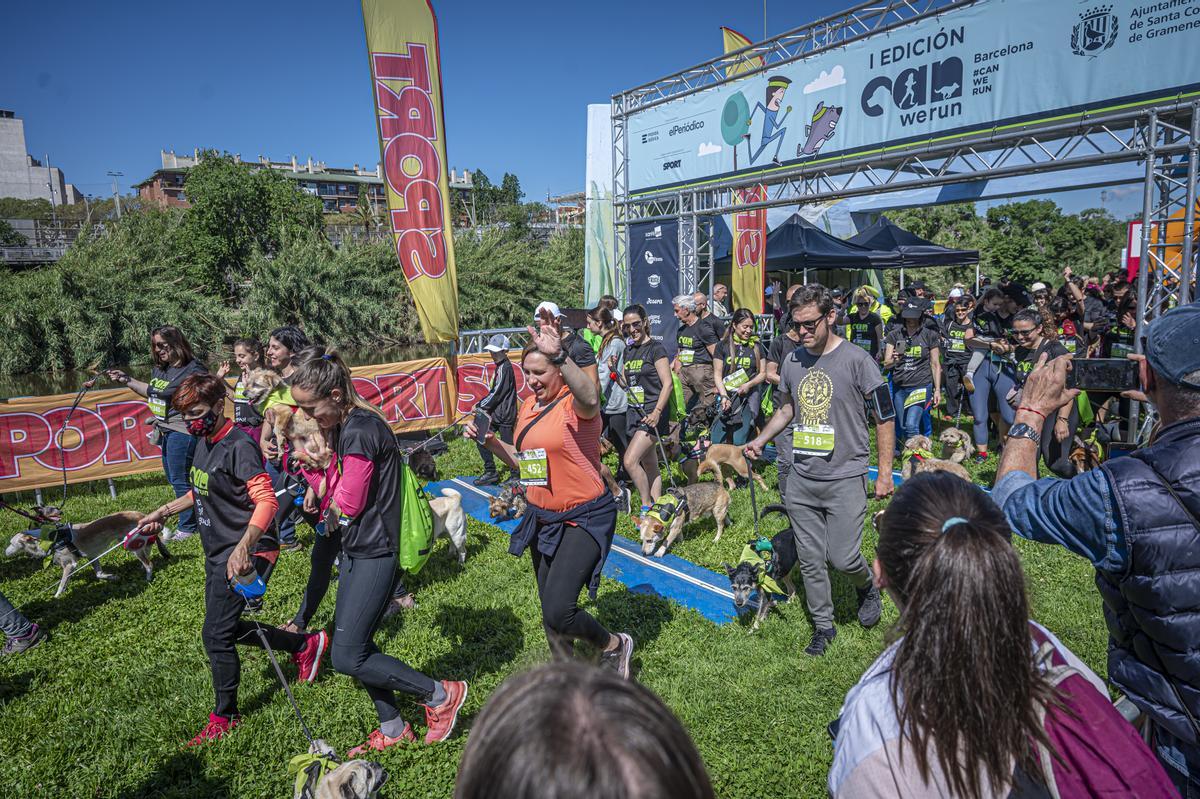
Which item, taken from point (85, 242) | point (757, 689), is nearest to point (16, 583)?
point (757, 689)

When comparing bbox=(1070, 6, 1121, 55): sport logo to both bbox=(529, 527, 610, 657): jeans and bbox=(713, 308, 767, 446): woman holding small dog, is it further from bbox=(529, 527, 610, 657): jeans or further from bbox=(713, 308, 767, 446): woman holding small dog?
bbox=(529, 527, 610, 657): jeans

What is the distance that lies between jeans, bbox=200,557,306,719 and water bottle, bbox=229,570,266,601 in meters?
0.06

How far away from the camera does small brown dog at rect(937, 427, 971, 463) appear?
8102 millimetres

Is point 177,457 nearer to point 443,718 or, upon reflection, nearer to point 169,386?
point 169,386

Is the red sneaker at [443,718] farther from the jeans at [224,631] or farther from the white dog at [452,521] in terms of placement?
the white dog at [452,521]

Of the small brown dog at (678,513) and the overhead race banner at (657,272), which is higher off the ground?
the overhead race banner at (657,272)

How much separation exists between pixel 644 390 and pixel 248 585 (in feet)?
14.8

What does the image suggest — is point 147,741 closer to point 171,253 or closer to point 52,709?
point 52,709

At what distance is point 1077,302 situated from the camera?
10.9m

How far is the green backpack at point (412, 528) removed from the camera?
3453mm

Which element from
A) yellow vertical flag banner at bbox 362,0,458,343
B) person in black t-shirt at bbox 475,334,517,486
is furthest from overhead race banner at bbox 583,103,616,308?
person in black t-shirt at bbox 475,334,517,486

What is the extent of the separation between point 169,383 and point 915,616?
6640mm

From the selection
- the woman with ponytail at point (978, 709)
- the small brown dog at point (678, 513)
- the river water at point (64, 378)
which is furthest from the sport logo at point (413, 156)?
the river water at point (64, 378)

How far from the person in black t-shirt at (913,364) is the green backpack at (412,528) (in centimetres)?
670
